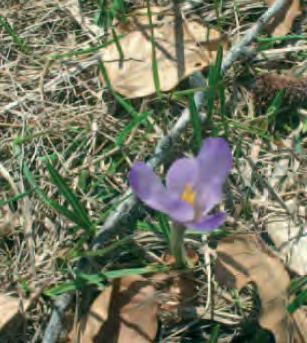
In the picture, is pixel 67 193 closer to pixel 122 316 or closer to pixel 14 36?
pixel 122 316

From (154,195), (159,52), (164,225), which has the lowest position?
(164,225)

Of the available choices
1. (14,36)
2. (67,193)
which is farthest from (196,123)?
(14,36)

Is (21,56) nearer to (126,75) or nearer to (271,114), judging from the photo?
(126,75)

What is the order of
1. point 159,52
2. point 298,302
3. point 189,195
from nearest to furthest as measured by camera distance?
1. point 189,195
2. point 298,302
3. point 159,52

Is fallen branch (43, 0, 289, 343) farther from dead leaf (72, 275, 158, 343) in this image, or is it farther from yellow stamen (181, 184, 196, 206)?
yellow stamen (181, 184, 196, 206)

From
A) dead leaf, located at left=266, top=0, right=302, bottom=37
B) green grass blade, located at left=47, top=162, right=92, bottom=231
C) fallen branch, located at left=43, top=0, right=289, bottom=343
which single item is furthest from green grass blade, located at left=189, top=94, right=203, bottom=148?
dead leaf, located at left=266, top=0, right=302, bottom=37

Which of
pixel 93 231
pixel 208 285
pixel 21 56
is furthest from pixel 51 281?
pixel 21 56
